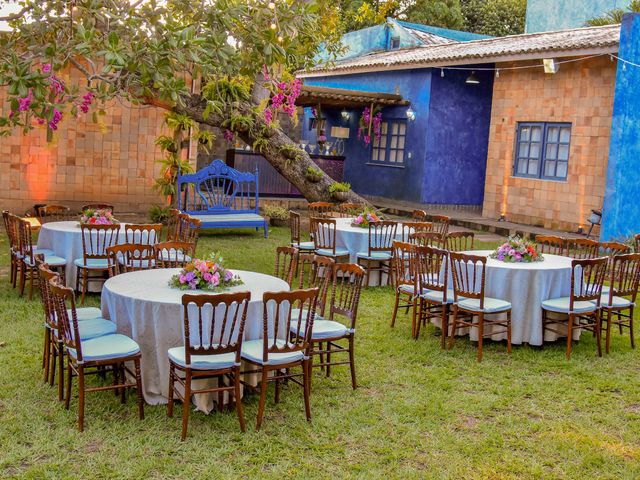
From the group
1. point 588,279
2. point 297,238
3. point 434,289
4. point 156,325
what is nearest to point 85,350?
point 156,325

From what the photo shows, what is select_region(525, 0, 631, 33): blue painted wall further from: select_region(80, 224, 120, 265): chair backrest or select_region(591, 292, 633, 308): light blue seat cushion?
select_region(80, 224, 120, 265): chair backrest

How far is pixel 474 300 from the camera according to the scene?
7406mm

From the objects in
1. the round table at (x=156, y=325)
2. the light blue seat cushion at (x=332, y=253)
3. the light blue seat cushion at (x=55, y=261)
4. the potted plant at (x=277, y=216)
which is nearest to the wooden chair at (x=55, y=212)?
the light blue seat cushion at (x=55, y=261)

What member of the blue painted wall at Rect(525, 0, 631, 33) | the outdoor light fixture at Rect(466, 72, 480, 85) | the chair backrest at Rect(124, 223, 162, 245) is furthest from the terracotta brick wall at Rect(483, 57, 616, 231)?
the chair backrest at Rect(124, 223, 162, 245)

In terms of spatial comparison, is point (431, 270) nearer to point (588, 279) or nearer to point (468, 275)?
point (468, 275)

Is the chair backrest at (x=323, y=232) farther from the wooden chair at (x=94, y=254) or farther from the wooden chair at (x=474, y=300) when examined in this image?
the wooden chair at (x=474, y=300)

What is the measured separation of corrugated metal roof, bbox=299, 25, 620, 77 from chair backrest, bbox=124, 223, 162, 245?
717 cm

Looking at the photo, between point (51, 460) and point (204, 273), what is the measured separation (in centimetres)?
175

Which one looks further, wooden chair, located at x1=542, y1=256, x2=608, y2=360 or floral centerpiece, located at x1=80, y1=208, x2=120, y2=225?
floral centerpiece, located at x1=80, y1=208, x2=120, y2=225

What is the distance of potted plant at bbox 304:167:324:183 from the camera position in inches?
595

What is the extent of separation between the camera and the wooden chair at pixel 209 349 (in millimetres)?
4941

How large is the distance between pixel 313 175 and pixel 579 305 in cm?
826

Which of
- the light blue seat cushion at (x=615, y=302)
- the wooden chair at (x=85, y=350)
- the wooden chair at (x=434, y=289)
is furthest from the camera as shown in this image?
the light blue seat cushion at (x=615, y=302)

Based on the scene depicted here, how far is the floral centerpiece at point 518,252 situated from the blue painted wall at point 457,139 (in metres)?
12.0
